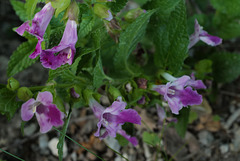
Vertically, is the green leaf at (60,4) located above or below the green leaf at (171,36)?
above

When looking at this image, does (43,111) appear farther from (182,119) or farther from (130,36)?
(182,119)

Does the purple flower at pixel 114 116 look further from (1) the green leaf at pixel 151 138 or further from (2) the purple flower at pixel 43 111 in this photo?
(1) the green leaf at pixel 151 138

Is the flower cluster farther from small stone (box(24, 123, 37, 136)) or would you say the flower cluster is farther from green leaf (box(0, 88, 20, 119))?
small stone (box(24, 123, 37, 136))

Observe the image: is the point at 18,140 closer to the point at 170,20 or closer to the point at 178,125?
the point at 178,125

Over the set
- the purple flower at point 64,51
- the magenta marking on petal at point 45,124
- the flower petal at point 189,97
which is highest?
the purple flower at point 64,51

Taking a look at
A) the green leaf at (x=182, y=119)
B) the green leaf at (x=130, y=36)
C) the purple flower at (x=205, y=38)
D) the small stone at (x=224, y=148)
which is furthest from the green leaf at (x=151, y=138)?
the purple flower at (x=205, y=38)

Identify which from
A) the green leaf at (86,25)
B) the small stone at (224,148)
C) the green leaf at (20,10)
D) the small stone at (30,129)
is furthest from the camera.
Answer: the small stone at (30,129)

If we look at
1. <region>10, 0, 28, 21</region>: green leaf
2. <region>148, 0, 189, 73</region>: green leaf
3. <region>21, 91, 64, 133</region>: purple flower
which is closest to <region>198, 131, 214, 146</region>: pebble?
<region>148, 0, 189, 73</region>: green leaf
